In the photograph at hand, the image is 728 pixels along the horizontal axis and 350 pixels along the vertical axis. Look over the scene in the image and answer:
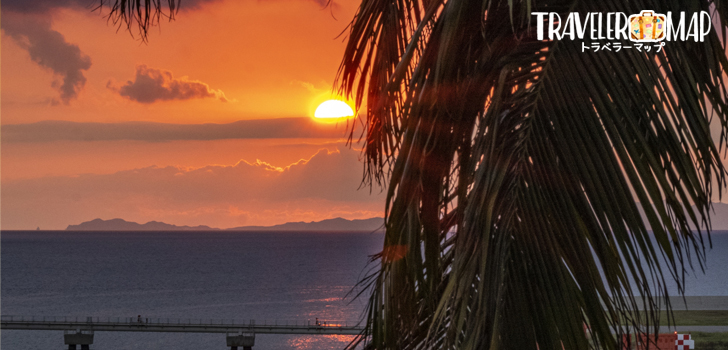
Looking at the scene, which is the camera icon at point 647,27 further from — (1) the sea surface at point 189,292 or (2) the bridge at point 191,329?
(1) the sea surface at point 189,292

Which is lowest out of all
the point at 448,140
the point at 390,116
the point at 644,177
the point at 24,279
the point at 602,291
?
the point at 24,279

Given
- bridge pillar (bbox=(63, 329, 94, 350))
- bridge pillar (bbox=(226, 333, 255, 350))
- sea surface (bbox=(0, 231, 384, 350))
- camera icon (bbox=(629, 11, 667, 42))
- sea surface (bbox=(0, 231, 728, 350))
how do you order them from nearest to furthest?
1. camera icon (bbox=(629, 11, 667, 42))
2. bridge pillar (bbox=(226, 333, 255, 350))
3. bridge pillar (bbox=(63, 329, 94, 350))
4. sea surface (bbox=(0, 231, 384, 350))
5. sea surface (bbox=(0, 231, 728, 350))

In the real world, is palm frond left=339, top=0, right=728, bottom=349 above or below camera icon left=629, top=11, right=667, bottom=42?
below

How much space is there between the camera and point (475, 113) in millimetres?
2176

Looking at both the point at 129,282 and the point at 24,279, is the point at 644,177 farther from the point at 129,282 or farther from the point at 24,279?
the point at 24,279

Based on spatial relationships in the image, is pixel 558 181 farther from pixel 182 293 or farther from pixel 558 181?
pixel 182 293

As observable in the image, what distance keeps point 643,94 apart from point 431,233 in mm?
827

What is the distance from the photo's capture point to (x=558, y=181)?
5.51 ft

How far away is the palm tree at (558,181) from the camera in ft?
5.27

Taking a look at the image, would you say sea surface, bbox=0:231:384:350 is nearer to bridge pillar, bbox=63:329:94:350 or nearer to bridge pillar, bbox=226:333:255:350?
bridge pillar, bbox=63:329:94:350

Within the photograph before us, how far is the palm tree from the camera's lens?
161 cm

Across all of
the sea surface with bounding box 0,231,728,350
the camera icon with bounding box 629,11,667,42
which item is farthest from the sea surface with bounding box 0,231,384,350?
the camera icon with bounding box 629,11,667,42

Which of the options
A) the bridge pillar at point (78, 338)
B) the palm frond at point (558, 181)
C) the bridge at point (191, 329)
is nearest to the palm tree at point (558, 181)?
the palm frond at point (558, 181)

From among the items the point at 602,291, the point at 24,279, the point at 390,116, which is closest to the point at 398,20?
the point at 390,116
